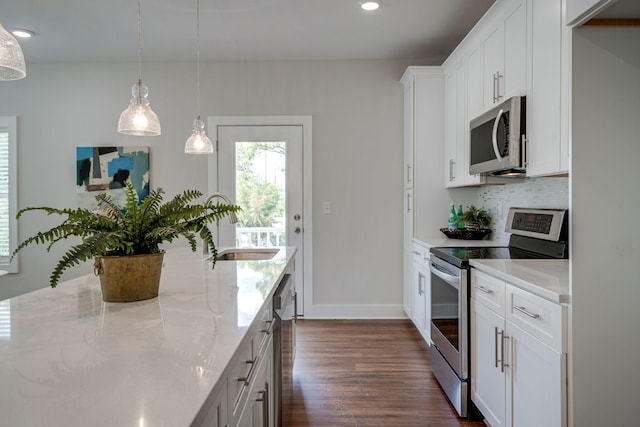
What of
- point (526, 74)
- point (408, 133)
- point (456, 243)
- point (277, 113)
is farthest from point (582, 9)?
point (277, 113)

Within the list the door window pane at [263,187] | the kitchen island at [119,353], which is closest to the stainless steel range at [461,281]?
the kitchen island at [119,353]

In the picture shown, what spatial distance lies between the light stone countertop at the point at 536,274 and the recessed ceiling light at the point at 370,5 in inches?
75.6

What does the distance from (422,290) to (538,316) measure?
162 cm

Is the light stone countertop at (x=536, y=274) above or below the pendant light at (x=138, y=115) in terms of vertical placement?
below

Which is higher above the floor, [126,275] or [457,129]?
[457,129]

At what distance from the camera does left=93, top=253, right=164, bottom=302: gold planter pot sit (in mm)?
1219

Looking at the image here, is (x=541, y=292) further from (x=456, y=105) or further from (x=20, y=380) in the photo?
(x=456, y=105)

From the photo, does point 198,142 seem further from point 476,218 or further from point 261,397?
point 476,218

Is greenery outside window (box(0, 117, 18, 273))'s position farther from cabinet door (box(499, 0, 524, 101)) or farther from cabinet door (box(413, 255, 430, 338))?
cabinet door (box(499, 0, 524, 101))

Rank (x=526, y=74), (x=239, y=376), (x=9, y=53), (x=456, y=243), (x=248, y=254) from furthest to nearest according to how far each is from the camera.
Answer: (x=456, y=243)
(x=248, y=254)
(x=526, y=74)
(x=9, y=53)
(x=239, y=376)

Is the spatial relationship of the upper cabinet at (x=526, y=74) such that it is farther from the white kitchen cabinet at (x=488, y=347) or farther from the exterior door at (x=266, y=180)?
the exterior door at (x=266, y=180)

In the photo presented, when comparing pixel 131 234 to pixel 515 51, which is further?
pixel 515 51

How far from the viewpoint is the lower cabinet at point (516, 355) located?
4.63 ft

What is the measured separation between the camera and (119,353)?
84 cm
